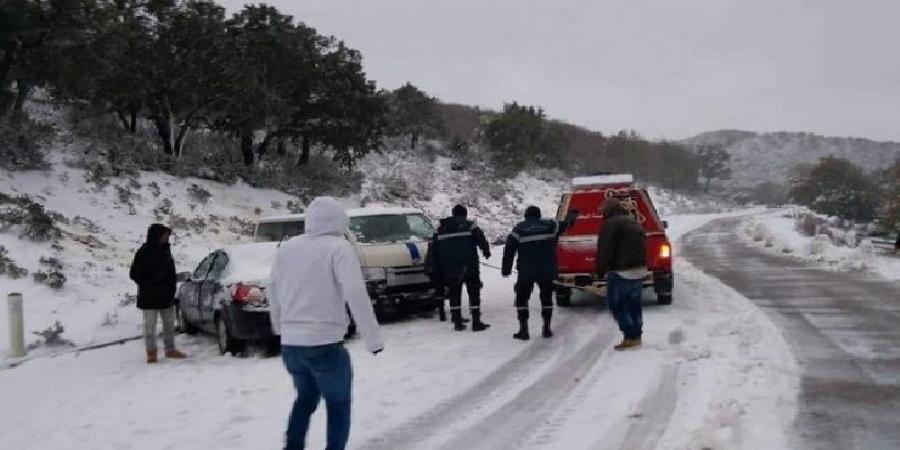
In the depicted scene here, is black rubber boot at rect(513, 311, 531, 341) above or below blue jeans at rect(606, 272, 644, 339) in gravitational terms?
below

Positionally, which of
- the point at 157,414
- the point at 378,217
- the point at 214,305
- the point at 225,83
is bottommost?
the point at 157,414

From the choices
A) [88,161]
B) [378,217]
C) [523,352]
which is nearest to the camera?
[523,352]

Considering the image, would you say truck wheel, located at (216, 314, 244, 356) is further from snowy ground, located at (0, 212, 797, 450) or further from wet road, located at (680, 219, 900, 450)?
wet road, located at (680, 219, 900, 450)

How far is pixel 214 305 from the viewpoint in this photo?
1023 cm

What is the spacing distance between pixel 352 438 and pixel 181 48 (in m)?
21.1

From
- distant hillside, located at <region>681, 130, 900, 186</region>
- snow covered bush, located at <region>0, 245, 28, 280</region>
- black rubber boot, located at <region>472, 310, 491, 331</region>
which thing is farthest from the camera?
distant hillside, located at <region>681, 130, 900, 186</region>

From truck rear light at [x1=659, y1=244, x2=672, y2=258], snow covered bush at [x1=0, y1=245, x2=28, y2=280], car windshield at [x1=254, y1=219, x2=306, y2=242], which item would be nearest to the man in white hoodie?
truck rear light at [x1=659, y1=244, x2=672, y2=258]

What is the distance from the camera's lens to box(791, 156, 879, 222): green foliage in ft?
173

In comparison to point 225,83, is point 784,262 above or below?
below

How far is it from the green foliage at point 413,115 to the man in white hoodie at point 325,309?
40.3 m

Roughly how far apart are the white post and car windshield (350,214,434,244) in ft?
16.1

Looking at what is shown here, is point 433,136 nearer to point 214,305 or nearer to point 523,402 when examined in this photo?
point 214,305

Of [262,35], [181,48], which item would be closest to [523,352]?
[181,48]

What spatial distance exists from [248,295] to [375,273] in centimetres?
238
